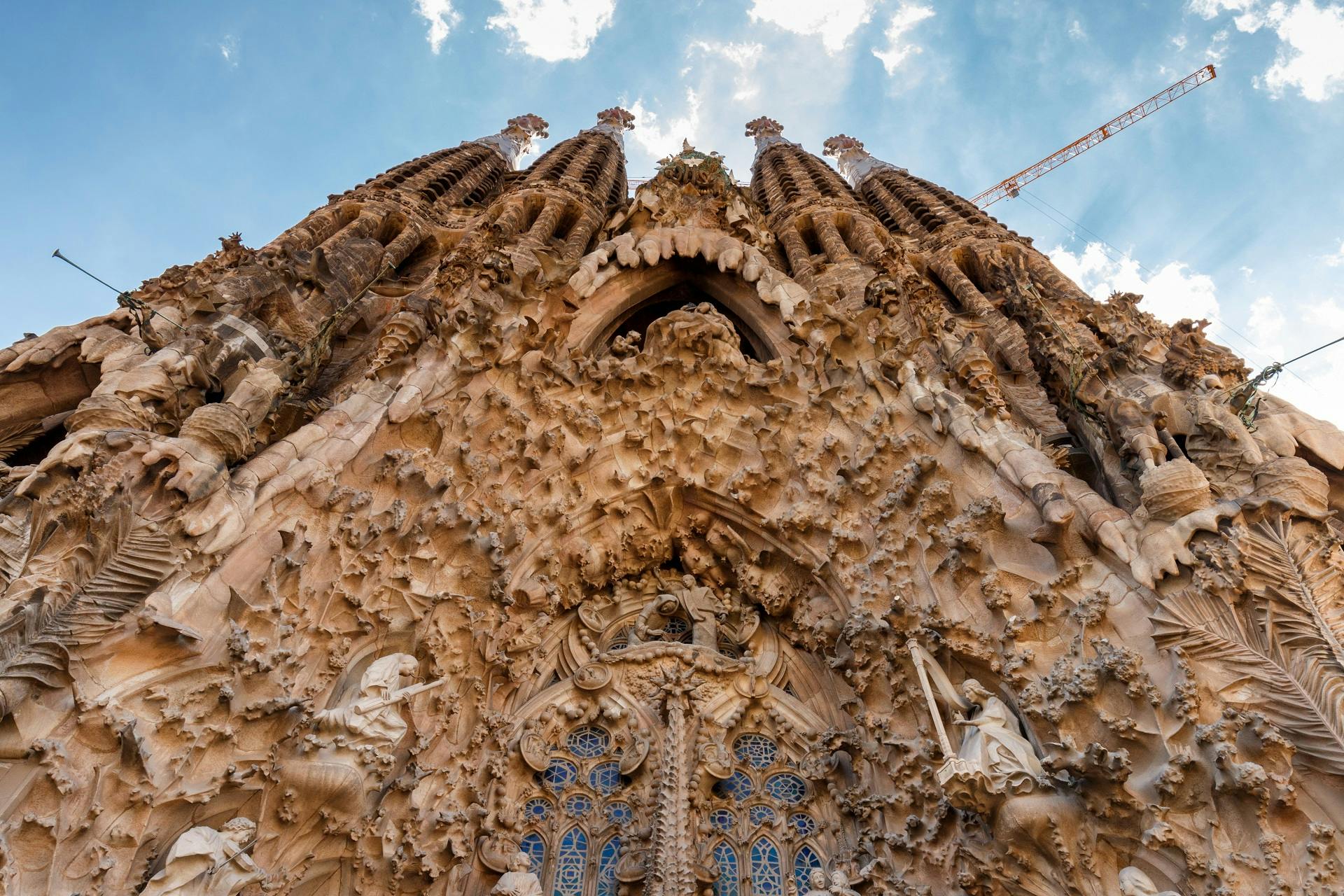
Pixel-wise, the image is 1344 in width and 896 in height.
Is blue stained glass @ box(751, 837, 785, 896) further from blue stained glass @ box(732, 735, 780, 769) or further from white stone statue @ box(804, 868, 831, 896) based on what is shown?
blue stained glass @ box(732, 735, 780, 769)

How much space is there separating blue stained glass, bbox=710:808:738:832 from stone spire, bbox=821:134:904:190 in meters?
26.4

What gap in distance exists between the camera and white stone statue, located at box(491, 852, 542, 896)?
17.1ft

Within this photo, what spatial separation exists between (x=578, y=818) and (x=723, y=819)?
3.55 feet

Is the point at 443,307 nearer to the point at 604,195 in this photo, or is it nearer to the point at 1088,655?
the point at 1088,655

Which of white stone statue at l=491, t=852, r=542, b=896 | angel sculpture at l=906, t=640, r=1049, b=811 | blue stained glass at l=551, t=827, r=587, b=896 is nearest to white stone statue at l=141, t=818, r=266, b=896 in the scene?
white stone statue at l=491, t=852, r=542, b=896

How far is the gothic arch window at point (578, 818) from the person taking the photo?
242 inches

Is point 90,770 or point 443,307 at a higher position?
point 443,307

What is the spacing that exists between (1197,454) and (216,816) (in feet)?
22.9

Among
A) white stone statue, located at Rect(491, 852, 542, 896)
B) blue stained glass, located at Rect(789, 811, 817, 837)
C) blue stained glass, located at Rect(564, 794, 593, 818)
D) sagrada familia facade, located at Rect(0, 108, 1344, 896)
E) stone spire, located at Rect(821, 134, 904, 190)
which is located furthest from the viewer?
stone spire, located at Rect(821, 134, 904, 190)

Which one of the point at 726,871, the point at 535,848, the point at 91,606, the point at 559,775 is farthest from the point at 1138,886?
the point at 91,606

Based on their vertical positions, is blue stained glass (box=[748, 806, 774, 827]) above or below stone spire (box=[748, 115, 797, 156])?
below

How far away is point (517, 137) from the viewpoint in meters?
35.0

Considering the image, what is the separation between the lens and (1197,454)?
6.60 metres

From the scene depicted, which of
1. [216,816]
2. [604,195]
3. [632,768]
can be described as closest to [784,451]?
[632,768]
